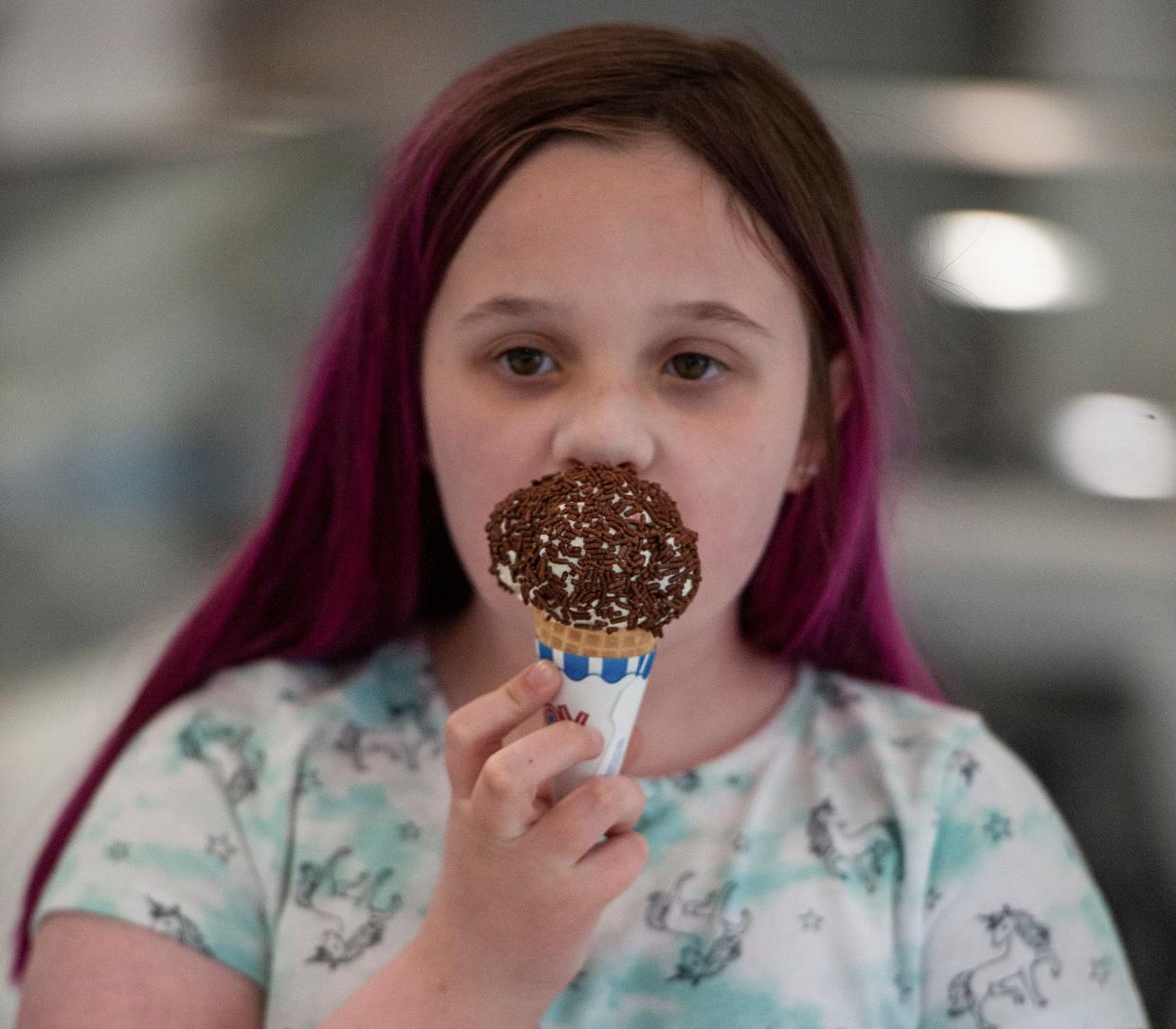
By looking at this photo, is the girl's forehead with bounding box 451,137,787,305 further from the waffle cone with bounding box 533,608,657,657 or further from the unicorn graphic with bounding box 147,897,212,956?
the unicorn graphic with bounding box 147,897,212,956

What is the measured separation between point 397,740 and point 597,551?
0.37 m

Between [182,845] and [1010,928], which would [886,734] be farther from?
[182,845]

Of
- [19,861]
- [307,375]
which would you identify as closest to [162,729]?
[307,375]

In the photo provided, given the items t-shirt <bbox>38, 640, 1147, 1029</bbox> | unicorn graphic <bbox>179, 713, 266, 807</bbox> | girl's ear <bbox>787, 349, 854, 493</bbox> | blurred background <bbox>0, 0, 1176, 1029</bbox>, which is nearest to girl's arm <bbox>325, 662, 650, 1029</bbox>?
t-shirt <bbox>38, 640, 1147, 1029</bbox>

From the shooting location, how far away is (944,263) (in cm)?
102

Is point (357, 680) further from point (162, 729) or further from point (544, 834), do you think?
point (544, 834)

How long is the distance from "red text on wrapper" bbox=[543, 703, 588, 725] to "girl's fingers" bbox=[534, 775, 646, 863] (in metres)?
0.04

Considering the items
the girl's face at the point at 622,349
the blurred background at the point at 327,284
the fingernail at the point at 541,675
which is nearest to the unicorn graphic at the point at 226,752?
the girl's face at the point at 622,349

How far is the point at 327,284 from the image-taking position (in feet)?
5.52

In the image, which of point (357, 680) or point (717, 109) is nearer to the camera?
point (717, 109)

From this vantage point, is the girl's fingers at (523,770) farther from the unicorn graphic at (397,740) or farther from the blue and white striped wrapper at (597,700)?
the unicorn graphic at (397,740)

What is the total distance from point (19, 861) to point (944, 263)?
1.34 metres

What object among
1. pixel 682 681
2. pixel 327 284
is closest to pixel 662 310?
pixel 682 681

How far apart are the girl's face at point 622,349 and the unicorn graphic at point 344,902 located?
204 mm
